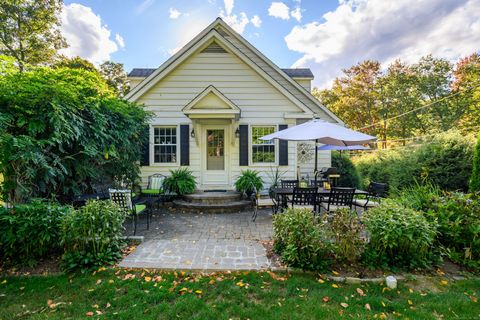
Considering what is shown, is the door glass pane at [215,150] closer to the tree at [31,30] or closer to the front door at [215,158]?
the front door at [215,158]

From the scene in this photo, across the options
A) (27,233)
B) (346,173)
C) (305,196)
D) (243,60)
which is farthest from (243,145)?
(27,233)

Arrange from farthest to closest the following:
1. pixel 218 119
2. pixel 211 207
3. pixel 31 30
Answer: pixel 31 30
pixel 218 119
pixel 211 207

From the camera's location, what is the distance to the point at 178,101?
27.6ft

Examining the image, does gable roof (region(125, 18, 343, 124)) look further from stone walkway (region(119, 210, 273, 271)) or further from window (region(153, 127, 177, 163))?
stone walkway (region(119, 210, 273, 271))

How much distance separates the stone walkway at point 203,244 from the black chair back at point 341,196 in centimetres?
163

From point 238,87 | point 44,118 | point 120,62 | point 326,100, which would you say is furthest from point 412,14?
point 120,62

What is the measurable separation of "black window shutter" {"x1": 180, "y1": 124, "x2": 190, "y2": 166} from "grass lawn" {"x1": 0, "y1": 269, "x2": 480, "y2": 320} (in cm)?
527

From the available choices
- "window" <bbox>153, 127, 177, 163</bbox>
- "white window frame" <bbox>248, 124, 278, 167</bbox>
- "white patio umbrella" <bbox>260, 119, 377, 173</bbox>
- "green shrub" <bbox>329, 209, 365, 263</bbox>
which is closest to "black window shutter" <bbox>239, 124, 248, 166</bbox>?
"white window frame" <bbox>248, 124, 278, 167</bbox>

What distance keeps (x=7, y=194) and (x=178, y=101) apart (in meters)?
5.59

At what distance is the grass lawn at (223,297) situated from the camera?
2.43 meters

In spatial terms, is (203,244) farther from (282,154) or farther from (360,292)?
(282,154)

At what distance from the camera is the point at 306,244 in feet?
10.7

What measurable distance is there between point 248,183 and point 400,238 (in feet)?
15.7

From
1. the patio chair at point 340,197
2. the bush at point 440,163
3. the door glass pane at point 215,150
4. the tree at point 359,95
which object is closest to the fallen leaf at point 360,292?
the patio chair at point 340,197
